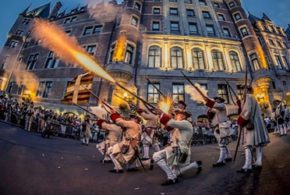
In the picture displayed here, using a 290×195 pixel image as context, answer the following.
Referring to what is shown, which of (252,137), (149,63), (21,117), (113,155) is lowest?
(113,155)

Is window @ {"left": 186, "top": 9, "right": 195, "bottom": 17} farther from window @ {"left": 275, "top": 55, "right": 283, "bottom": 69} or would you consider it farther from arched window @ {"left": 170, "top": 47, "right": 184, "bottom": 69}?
window @ {"left": 275, "top": 55, "right": 283, "bottom": 69}

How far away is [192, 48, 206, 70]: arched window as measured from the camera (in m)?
23.7

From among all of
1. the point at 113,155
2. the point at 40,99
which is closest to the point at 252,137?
the point at 113,155

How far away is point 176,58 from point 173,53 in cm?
81

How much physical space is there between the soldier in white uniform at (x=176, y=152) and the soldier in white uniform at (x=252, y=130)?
135 cm

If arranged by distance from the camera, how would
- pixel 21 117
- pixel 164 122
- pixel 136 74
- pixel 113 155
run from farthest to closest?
pixel 136 74 < pixel 21 117 < pixel 113 155 < pixel 164 122

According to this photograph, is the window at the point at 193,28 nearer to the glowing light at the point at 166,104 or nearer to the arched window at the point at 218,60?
the arched window at the point at 218,60

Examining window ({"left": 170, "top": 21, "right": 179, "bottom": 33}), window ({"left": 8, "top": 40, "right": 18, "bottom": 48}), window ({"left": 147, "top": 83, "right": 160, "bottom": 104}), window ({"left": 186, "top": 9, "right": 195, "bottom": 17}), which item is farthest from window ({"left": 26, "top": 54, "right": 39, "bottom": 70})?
window ({"left": 186, "top": 9, "right": 195, "bottom": 17})

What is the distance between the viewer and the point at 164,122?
4.38 meters

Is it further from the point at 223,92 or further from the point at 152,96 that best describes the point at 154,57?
the point at 223,92

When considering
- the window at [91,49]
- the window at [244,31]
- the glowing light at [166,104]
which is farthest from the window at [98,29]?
the window at [244,31]

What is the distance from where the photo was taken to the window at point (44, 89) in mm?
24812

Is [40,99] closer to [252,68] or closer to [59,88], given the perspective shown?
[59,88]

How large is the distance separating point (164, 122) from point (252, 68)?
24.5 meters
